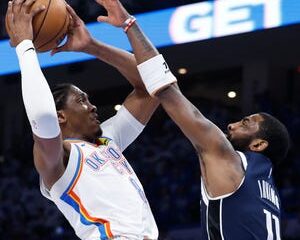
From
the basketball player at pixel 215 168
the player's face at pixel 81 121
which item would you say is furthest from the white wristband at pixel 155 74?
the player's face at pixel 81 121

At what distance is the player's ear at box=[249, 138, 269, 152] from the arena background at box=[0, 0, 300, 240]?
4350 mm

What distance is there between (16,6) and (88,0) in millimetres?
5467

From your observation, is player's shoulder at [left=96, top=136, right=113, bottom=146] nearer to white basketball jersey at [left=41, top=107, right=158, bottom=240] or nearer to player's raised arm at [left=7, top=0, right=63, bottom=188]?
white basketball jersey at [left=41, top=107, right=158, bottom=240]

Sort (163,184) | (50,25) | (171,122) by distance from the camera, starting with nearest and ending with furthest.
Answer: (50,25) < (163,184) < (171,122)

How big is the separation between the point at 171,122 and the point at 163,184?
64.8 inches

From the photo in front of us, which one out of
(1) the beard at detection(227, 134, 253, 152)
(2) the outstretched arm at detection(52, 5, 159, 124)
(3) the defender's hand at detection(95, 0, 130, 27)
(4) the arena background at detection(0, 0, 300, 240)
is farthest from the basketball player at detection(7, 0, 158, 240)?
(4) the arena background at detection(0, 0, 300, 240)

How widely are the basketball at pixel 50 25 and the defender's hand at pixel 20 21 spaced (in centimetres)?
4

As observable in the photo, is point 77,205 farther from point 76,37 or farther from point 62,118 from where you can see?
point 76,37

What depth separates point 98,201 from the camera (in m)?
2.92

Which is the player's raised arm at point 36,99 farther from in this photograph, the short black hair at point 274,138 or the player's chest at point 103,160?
the short black hair at point 274,138

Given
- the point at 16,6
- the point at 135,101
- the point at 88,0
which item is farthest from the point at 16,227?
the point at 16,6

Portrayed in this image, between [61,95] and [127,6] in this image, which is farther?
[127,6]

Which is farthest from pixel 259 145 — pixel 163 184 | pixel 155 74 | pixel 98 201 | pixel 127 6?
pixel 163 184

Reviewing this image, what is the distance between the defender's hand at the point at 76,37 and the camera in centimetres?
315
